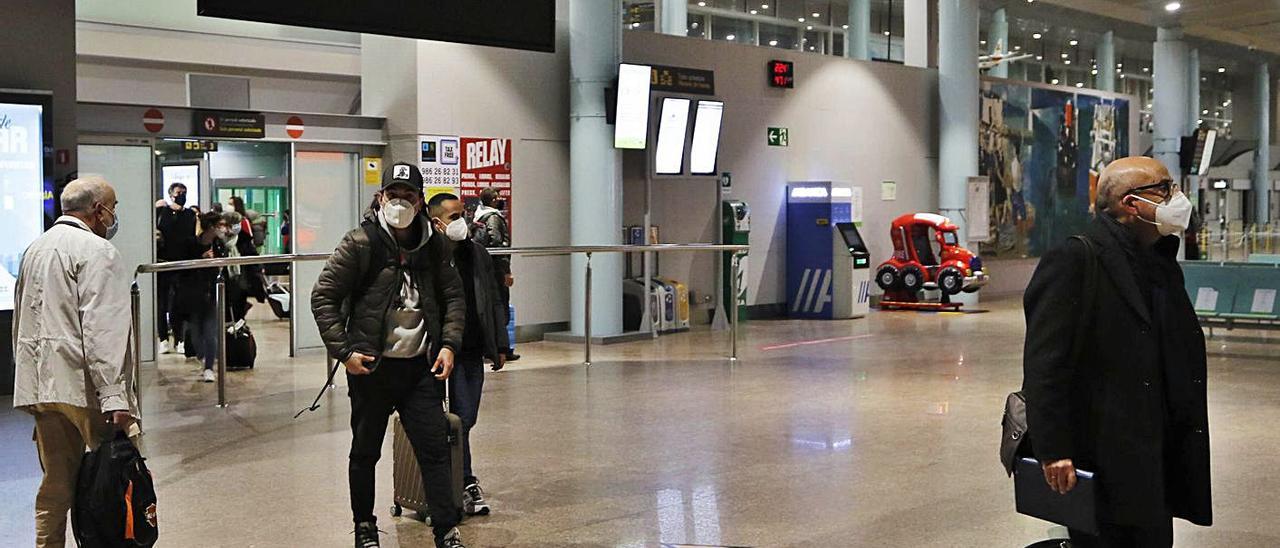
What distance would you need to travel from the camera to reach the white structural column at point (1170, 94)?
26172mm

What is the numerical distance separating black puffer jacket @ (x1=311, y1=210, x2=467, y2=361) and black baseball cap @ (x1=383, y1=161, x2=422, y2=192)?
0.45ft

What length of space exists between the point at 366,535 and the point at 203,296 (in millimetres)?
6127

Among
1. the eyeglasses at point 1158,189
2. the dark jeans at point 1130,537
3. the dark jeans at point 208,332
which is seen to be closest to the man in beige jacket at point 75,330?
the dark jeans at point 1130,537

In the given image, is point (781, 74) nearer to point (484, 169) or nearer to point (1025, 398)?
point (484, 169)

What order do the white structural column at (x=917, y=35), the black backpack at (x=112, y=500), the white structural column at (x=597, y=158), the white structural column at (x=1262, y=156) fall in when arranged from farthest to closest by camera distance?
the white structural column at (x=1262, y=156) < the white structural column at (x=917, y=35) < the white structural column at (x=597, y=158) < the black backpack at (x=112, y=500)

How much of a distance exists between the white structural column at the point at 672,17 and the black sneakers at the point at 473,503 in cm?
1523

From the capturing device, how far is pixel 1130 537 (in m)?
3.62

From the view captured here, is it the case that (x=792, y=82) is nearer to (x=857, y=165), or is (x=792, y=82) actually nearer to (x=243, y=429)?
(x=857, y=165)

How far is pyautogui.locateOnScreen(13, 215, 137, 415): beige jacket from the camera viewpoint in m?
4.46

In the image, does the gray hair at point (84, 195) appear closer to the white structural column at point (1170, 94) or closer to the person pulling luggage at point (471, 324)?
the person pulling luggage at point (471, 324)

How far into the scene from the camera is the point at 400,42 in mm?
12914

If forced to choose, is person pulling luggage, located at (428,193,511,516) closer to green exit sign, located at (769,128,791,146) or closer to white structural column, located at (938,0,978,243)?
green exit sign, located at (769,128,791,146)

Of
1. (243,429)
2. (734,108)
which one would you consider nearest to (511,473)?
(243,429)

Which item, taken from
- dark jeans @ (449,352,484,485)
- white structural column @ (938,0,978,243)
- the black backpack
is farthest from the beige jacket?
white structural column @ (938,0,978,243)
